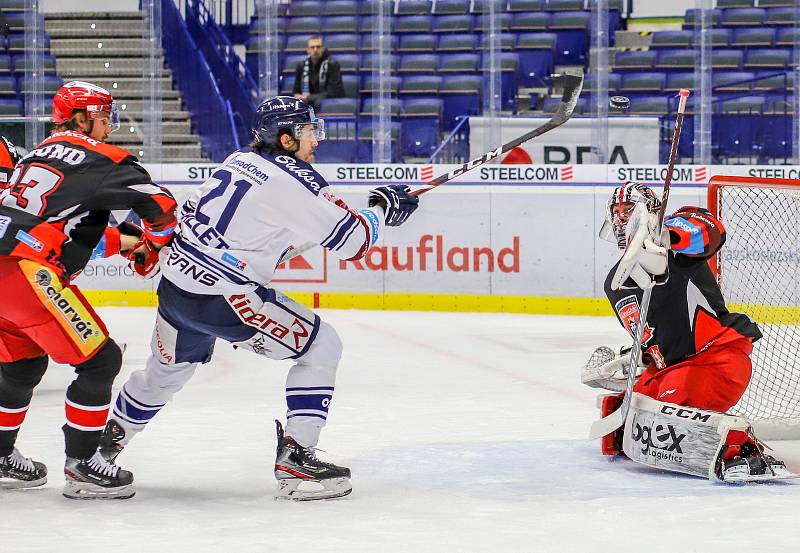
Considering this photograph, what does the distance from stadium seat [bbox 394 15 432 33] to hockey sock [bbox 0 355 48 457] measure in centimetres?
581

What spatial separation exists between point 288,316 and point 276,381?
2402 millimetres

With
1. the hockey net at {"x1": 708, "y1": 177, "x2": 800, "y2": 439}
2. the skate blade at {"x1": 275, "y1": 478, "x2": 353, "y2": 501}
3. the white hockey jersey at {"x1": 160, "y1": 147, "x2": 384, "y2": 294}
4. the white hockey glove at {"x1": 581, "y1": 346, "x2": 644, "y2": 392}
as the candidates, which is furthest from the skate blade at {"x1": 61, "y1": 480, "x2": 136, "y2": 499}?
the hockey net at {"x1": 708, "y1": 177, "x2": 800, "y2": 439}

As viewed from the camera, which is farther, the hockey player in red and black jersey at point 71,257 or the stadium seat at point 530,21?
the stadium seat at point 530,21

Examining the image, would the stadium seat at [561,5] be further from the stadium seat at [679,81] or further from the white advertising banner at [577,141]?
the white advertising banner at [577,141]

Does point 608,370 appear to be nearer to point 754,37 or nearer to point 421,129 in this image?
point 421,129

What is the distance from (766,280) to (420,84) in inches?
137

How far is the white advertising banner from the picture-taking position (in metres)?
8.53

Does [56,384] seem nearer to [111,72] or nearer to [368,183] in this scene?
[368,183]

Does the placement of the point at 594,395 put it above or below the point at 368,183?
below

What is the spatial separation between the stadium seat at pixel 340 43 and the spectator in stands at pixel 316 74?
0.05 metres

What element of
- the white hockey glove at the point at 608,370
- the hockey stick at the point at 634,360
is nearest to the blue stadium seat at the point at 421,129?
the white hockey glove at the point at 608,370

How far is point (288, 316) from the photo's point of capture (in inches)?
138

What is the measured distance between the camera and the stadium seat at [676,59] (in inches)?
347

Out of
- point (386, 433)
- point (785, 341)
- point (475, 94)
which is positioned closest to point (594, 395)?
point (785, 341)
